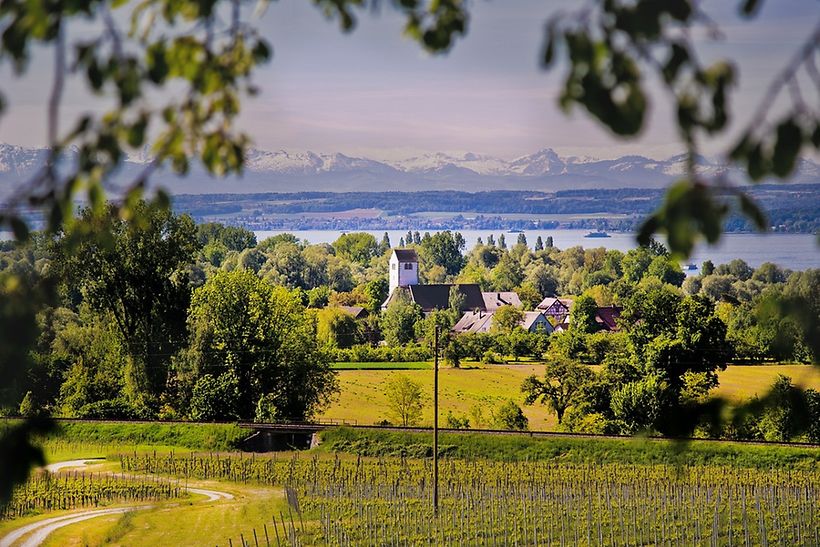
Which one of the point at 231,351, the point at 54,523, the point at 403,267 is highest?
the point at 403,267

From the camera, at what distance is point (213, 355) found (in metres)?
37.7

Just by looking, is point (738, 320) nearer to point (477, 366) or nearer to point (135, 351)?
point (477, 366)

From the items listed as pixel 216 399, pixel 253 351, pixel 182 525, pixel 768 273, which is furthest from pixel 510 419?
pixel 768 273

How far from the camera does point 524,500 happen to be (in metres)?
22.1

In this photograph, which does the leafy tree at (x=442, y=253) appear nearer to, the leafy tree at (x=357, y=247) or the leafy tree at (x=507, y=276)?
the leafy tree at (x=357, y=247)

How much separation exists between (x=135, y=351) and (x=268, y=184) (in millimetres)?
139995

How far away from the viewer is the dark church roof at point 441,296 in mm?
83812

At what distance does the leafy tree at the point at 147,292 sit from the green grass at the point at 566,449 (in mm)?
8782

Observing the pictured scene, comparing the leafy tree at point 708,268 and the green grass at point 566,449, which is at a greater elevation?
the leafy tree at point 708,268

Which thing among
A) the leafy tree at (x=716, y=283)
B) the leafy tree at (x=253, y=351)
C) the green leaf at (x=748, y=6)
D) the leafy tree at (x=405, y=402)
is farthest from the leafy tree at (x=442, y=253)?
the green leaf at (x=748, y=6)

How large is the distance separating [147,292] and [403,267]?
5583cm

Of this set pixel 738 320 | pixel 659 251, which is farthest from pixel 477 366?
pixel 659 251

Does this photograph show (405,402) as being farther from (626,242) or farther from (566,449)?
(626,242)

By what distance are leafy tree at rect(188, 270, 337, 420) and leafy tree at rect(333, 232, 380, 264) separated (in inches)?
3420
